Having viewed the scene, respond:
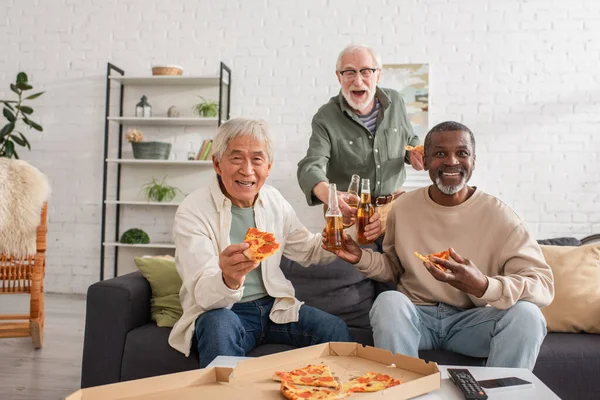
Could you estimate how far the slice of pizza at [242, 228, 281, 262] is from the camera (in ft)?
5.53

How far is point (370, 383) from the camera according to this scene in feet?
4.30

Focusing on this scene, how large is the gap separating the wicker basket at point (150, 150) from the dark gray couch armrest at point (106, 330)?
3026 millimetres

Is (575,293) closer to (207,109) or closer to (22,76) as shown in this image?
(207,109)

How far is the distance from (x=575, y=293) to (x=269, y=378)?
5.56ft

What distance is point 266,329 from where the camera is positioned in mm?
2154

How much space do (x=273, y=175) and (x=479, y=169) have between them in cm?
190

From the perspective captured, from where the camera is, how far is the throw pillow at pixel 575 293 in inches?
95.8

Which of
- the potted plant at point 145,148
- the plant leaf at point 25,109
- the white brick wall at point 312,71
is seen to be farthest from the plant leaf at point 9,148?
the potted plant at point 145,148

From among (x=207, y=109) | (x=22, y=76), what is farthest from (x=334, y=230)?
(x=22, y=76)

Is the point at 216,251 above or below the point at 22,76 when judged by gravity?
below

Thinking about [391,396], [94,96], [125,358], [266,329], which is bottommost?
[125,358]

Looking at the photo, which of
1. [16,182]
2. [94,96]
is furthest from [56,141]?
[16,182]

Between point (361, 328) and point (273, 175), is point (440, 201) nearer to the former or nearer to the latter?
point (361, 328)

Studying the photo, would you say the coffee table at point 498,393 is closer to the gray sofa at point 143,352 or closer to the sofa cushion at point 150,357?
the gray sofa at point 143,352
